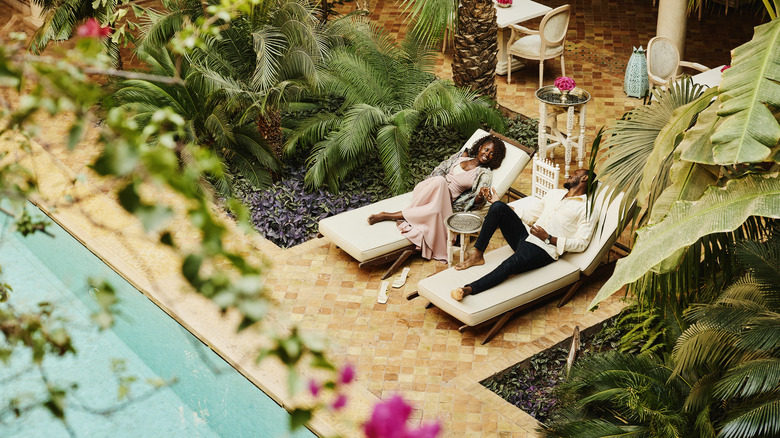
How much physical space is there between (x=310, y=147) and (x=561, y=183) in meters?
3.00

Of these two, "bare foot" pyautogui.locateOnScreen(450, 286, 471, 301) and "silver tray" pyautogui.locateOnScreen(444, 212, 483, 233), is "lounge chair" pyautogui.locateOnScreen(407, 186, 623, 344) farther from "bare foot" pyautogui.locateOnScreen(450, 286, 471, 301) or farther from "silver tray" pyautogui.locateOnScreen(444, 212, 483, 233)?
"silver tray" pyautogui.locateOnScreen(444, 212, 483, 233)

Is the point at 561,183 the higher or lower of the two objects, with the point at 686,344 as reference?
lower

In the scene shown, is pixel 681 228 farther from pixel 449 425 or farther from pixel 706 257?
pixel 449 425

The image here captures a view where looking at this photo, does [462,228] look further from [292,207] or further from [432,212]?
[292,207]

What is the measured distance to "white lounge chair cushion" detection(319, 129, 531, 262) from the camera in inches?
334

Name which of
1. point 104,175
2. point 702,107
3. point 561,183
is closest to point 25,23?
point 561,183

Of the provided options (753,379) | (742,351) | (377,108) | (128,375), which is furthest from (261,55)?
(753,379)

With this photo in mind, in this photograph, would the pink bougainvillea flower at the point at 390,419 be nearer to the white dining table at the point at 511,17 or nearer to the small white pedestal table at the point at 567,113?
the small white pedestal table at the point at 567,113

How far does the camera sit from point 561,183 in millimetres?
10062

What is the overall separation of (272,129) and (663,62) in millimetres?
4958

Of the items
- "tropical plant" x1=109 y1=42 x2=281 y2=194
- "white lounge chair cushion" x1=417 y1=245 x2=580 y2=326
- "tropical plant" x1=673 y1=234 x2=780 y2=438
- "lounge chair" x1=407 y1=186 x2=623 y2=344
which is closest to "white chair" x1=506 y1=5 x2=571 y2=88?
"tropical plant" x1=109 y1=42 x2=281 y2=194

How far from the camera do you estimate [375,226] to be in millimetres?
8781

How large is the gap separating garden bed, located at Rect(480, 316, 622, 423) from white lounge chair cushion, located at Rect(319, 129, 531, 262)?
1.90m

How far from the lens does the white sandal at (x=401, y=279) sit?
839 centimetres
